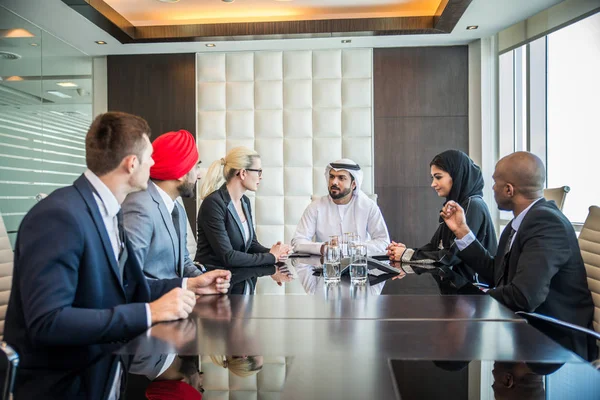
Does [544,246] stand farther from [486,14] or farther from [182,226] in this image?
[486,14]

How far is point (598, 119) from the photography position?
4141 mm

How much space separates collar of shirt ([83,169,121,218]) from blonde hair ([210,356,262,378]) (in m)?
0.63

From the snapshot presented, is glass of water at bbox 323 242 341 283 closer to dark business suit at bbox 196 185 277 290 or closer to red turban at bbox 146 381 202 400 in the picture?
dark business suit at bbox 196 185 277 290

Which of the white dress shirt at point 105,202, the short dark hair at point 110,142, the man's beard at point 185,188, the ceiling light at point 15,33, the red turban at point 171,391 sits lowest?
the red turban at point 171,391

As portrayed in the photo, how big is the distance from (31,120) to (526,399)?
15.3 feet

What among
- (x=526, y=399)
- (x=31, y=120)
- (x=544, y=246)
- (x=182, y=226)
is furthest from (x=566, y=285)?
(x=31, y=120)

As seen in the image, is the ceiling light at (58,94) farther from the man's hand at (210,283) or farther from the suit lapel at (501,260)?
the suit lapel at (501,260)

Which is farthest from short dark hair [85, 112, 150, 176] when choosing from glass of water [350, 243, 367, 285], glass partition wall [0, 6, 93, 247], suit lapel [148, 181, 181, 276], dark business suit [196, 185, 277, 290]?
glass partition wall [0, 6, 93, 247]

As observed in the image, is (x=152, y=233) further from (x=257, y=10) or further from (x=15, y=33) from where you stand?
(x=257, y=10)

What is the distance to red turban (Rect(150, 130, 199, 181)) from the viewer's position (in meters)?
2.30

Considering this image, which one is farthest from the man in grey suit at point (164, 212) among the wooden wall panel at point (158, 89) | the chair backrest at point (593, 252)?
the wooden wall panel at point (158, 89)

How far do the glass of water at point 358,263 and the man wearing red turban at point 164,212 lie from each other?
0.78m

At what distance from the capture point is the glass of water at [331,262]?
228 centimetres

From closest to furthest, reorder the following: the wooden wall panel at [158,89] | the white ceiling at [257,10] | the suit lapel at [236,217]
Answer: the suit lapel at [236,217]
the white ceiling at [257,10]
the wooden wall panel at [158,89]
